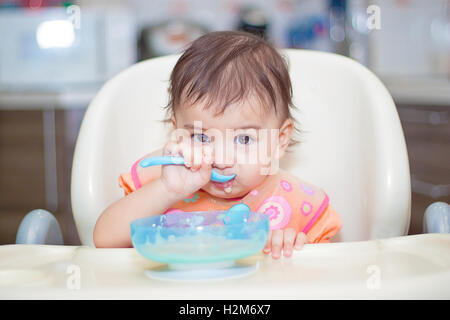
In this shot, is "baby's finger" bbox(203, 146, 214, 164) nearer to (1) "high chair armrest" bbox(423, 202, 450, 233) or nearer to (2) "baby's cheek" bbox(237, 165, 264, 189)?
(2) "baby's cheek" bbox(237, 165, 264, 189)

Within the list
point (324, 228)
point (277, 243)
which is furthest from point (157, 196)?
point (324, 228)

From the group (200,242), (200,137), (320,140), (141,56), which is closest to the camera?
(200,242)

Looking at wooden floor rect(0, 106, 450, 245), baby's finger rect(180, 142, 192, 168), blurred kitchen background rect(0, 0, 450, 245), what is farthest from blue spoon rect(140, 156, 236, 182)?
wooden floor rect(0, 106, 450, 245)

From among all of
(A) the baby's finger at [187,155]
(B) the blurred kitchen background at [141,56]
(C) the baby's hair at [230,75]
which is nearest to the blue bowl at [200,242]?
(A) the baby's finger at [187,155]

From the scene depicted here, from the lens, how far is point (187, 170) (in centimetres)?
71

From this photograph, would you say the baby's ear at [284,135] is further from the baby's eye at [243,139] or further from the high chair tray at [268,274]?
the high chair tray at [268,274]

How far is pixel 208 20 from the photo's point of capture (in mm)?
2930

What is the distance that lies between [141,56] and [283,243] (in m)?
2.36

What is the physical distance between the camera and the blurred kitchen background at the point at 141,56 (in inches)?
84.7

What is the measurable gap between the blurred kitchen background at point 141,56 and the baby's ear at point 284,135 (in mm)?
1226

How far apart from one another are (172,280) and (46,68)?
2.17 meters

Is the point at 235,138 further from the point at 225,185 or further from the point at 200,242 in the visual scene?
the point at 200,242
